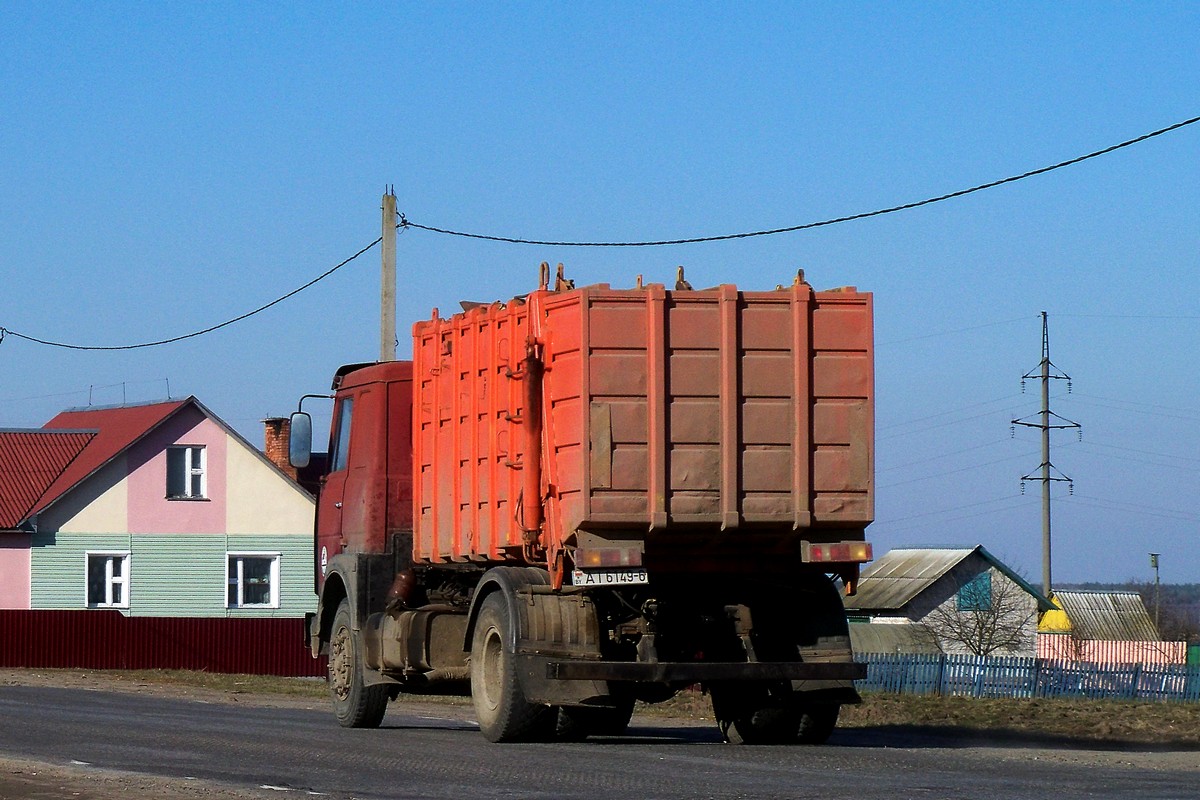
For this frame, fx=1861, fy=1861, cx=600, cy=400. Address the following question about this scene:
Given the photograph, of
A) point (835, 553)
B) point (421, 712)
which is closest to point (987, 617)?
point (421, 712)

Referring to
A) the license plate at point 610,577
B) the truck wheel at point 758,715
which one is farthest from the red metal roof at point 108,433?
the license plate at point 610,577

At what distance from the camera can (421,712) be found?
77.2ft

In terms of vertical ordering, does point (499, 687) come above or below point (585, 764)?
above

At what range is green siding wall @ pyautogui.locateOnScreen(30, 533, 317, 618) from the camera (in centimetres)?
4459

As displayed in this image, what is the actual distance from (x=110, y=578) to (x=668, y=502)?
3456 cm

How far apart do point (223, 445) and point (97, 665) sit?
7676 millimetres

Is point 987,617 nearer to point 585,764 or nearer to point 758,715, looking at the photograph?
point 758,715


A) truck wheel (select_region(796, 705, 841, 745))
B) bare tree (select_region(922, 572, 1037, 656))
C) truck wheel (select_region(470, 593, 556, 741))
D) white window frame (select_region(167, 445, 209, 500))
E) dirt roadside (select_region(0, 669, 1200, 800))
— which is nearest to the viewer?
dirt roadside (select_region(0, 669, 1200, 800))

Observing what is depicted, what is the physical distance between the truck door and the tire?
342 cm

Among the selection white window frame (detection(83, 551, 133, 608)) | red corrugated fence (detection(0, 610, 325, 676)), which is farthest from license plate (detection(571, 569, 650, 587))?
white window frame (detection(83, 551, 133, 608))

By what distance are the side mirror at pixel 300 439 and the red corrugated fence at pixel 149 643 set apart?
22.6 m

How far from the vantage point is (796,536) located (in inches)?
554

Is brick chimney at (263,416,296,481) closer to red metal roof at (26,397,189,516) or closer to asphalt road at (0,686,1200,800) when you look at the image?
red metal roof at (26,397,189,516)

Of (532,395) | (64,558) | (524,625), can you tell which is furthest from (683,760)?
(64,558)
